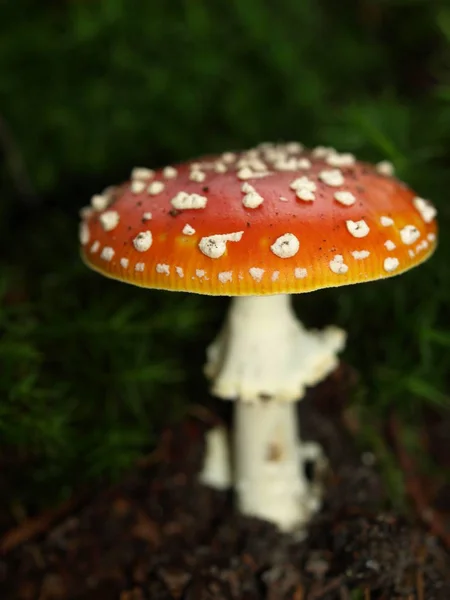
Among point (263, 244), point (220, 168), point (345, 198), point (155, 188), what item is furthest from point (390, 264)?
point (155, 188)

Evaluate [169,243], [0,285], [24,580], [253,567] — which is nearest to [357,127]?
[169,243]

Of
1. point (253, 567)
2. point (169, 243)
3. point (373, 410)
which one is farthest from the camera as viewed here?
point (373, 410)

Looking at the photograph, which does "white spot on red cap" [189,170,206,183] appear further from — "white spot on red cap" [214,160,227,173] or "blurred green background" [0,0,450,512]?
"blurred green background" [0,0,450,512]

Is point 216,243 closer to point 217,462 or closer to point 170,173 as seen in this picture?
point 170,173

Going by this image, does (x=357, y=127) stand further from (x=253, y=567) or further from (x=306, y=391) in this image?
(x=253, y=567)

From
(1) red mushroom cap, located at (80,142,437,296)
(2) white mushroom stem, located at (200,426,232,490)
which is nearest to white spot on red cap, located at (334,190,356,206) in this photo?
(1) red mushroom cap, located at (80,142,437,296)

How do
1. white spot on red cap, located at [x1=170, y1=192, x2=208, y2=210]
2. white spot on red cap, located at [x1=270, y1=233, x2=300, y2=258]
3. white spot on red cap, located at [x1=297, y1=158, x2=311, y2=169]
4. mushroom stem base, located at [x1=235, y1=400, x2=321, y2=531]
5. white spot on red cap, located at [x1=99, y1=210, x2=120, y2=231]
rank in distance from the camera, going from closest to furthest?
white spot on red cap, located at [x1=270, y1=233, x2=300, y2=258], white spot on red cap, located at [x1=170, y1=192, x2=208, y2=210], white spot on red cap, located at [x1=99, y1=210, x2=120, y2=231], white spot on red cap, located at [x1=297, y1=158, x2=311, y2=169], mushroom stem base, located at [x1=235, y1=400, x2=321, y2=531]
